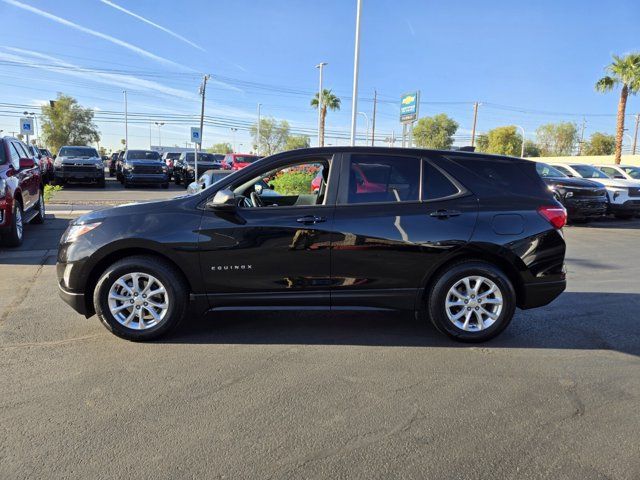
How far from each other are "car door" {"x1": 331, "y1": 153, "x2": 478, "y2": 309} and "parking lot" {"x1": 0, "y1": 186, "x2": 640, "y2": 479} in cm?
52

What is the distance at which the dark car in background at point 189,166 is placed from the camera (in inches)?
1021

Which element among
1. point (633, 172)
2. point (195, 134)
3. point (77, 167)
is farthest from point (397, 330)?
point (77, 167)

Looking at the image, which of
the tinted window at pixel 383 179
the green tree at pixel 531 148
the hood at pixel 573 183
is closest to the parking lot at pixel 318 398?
the tinted window at pixel 383 179

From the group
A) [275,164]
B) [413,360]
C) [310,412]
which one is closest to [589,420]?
[413,360]

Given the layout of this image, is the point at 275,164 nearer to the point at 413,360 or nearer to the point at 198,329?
the point at 198,329

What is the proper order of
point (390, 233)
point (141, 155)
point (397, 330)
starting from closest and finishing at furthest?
point (390, 233), point (397, 330), point (141, 155)

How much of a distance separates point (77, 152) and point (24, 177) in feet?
48.8

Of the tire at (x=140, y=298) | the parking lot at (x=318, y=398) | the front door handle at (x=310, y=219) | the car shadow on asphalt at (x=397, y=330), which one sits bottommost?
the parking lot at (x=318, y=398)

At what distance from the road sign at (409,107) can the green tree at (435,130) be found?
8032cm

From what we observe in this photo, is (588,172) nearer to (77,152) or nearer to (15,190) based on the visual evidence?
(15,190)

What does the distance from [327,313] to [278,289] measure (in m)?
1.17

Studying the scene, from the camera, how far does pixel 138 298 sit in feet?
14.2

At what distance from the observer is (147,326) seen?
4355 millimetres

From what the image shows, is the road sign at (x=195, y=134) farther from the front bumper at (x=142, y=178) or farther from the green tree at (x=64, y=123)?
the green tree at (x=64, y=123)
